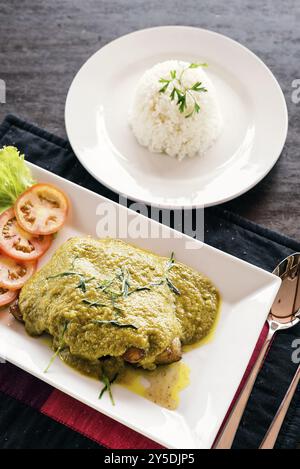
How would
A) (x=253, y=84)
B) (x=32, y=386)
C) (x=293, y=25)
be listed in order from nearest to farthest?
(x=32, y=386)
(x=253, y=84)
(x=293, y=25)

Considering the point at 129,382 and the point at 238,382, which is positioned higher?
the point at 238,382

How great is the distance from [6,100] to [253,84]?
193 cm

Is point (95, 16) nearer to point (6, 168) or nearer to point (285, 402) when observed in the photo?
point (6, 168)

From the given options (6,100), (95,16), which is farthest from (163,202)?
(95,16)

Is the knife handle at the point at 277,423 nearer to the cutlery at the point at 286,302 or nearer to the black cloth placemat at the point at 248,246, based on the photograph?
the black cloth placemat at the point at 248,246

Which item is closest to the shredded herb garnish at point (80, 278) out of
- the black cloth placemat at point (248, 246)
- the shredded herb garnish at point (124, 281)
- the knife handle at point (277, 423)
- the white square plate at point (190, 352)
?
the shredded herb garnish at point (124, 281)

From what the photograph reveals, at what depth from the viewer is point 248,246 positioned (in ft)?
13.7

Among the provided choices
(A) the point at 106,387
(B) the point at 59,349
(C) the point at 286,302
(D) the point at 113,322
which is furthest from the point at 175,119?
(A) the point at 106,387

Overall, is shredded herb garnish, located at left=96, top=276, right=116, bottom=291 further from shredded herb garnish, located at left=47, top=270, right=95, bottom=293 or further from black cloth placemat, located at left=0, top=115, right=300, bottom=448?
black cloth placemat, located at left=0, top=115, right=300, bottom=448

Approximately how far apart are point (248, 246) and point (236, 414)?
122 centimetres

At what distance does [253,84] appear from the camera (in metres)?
4.62

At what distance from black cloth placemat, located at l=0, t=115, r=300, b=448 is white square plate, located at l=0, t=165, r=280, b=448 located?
1.23 feet

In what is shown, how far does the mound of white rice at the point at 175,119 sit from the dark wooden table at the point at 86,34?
2.13ft

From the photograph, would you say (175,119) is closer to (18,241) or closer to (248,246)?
(248,246)
